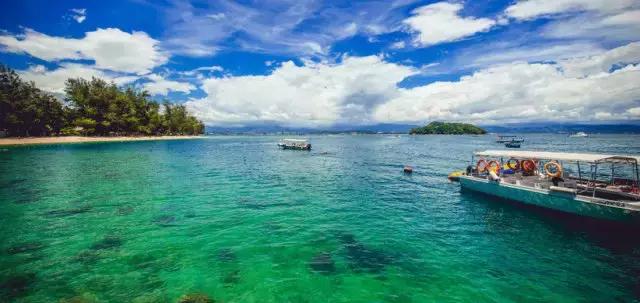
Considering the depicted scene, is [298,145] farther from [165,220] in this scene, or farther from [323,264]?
[323,264]

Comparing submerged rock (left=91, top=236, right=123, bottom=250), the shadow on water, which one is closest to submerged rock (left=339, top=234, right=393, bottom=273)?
submerged rock (left=91, top=236, right=123, bottom=250)

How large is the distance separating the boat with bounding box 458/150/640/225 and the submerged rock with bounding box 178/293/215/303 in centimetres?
2398

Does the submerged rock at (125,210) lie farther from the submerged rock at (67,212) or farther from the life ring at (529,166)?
the life ring at (529,166)

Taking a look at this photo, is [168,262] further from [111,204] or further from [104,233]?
[111,204]

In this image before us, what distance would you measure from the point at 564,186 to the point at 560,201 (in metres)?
3.19

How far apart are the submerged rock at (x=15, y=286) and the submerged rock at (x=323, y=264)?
11243 mm

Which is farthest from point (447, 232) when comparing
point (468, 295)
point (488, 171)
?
point (488, 171)

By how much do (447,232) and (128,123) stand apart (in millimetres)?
151712

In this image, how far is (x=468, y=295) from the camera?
435 inches

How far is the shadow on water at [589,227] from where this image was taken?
54.4ft

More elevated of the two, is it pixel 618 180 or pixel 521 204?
pixel 618 180

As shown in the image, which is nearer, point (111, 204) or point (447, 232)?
point (447, 232)

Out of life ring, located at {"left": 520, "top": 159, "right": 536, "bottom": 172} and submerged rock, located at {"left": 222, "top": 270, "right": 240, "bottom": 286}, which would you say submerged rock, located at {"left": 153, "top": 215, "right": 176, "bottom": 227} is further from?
life ring, located at {"left": 520, "top": 159, "right": 536, "bottom": 172}

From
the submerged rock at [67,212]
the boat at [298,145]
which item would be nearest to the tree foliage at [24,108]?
the boat at [298,145]
